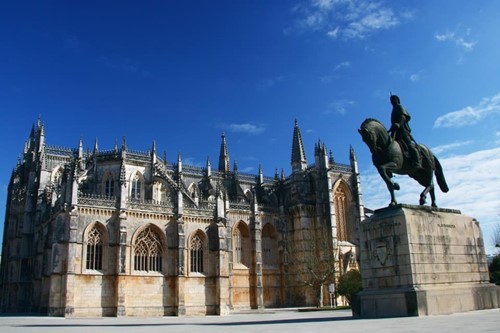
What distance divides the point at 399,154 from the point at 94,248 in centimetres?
2654

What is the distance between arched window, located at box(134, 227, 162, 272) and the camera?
37781 millimetres

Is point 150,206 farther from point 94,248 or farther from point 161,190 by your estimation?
point 161,190

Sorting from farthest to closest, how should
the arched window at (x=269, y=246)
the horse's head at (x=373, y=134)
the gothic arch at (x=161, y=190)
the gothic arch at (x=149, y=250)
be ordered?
the arched window at (x=269, y=246), the gothic arch at (x=161, y=190), the gothic arch at (x=149, y=250), the horse's head at (x=373, y=134)

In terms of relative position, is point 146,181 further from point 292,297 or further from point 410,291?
point 410,291

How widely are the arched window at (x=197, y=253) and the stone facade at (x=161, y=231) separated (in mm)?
88

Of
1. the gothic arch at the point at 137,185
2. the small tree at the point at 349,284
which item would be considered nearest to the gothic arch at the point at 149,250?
the gothic arch at the point at 137,185

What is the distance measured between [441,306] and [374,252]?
2811 mm

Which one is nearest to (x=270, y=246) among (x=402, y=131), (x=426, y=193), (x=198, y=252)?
(x=198, y=252)

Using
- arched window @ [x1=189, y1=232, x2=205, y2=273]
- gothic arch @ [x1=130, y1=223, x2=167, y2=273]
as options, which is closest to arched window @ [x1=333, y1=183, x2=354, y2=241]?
arched window @ [x1=189, y1=232, x2=205, y2=273]

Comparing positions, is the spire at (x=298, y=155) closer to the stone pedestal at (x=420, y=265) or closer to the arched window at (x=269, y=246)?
the arched window at (x=269, y=246)

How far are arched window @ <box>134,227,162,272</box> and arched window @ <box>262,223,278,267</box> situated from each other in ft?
58.0

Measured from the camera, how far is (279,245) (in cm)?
5381

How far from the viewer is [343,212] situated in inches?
2206

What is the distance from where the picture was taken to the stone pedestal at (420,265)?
51.0ft
